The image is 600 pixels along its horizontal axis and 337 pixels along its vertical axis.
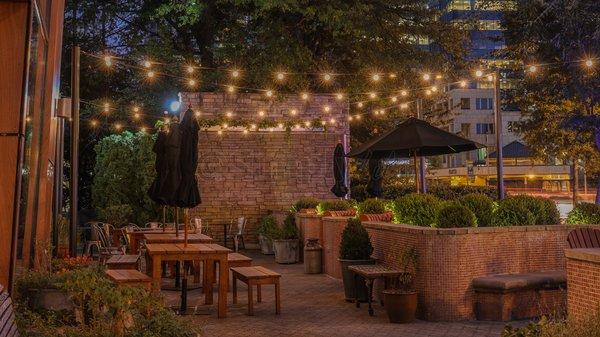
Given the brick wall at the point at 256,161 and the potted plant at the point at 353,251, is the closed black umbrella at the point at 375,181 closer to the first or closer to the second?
the brick wall at the point at 256,161

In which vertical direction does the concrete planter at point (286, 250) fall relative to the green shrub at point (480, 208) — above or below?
below

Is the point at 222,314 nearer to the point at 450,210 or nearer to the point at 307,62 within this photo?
the point at 450,210

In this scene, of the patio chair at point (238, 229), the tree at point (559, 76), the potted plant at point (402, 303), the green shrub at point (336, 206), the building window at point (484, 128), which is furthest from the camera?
the building window at point (484, 128)

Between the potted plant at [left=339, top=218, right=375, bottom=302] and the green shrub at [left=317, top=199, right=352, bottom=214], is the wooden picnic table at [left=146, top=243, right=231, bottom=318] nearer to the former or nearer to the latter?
the potted plant at [left=339, top=218, right=375, bottom=302]

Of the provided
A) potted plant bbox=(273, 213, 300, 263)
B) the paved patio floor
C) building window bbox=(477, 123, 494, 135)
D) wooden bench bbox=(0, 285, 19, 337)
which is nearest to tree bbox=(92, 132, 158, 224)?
potted plant bbox=(273, 213, 300, 263)

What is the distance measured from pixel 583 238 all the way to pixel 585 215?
11.7 feet

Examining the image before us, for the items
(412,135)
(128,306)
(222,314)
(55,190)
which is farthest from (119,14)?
(128,306)

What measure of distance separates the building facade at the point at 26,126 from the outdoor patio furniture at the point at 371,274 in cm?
407

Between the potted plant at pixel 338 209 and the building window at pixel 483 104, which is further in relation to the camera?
the building window at pixel 483 104

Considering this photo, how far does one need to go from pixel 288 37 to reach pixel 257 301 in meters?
14.3

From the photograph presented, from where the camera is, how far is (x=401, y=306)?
348 inches

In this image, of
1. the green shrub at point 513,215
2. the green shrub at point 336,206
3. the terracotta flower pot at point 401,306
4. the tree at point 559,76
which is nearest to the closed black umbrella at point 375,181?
the green shrub at point 336,206

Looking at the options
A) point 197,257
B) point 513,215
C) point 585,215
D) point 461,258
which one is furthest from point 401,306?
point 585,215

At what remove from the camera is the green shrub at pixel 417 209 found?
432 inches
